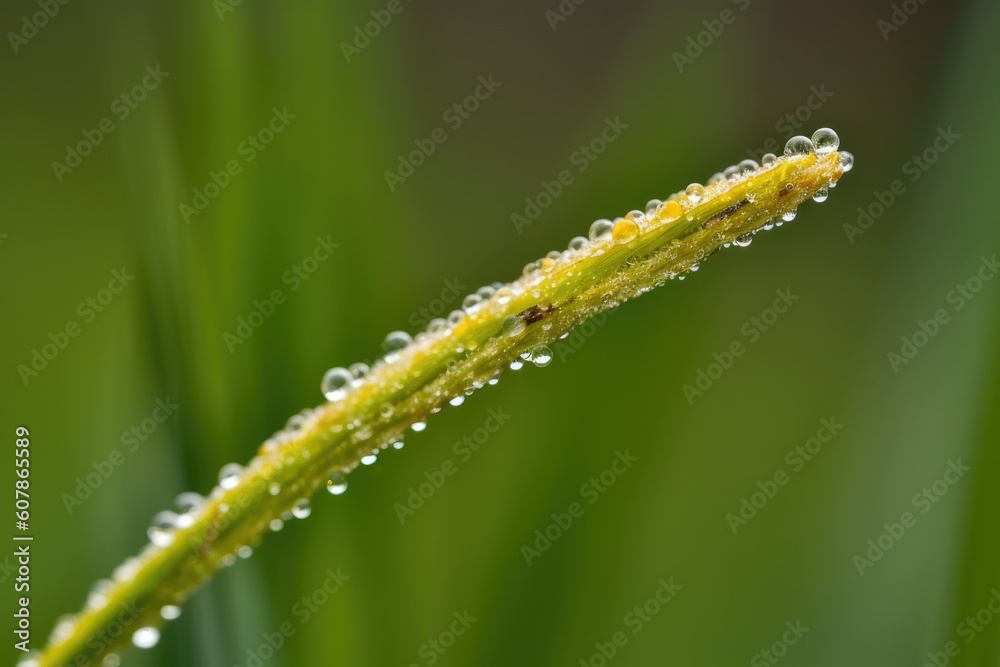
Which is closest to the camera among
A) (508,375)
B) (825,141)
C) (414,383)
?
(414,383)

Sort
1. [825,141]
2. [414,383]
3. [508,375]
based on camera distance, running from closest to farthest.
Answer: [414,383], [825,141], [508,375]

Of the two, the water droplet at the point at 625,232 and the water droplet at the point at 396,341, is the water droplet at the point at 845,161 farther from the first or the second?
the water droplet at the point at 396,341

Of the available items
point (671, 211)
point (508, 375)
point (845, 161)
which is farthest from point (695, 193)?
point (508, 375)

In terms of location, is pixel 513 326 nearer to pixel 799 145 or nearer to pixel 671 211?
pixel 671 211

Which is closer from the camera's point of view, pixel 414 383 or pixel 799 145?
pixel 414 383

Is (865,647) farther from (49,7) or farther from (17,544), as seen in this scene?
(49,7)

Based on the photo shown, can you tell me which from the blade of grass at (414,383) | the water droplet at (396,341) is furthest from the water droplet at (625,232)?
the water droplet at (396,341)

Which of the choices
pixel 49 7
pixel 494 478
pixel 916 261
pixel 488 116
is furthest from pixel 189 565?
pixel 488 116

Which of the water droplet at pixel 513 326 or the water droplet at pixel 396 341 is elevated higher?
the water droplet at pixel 396 341
